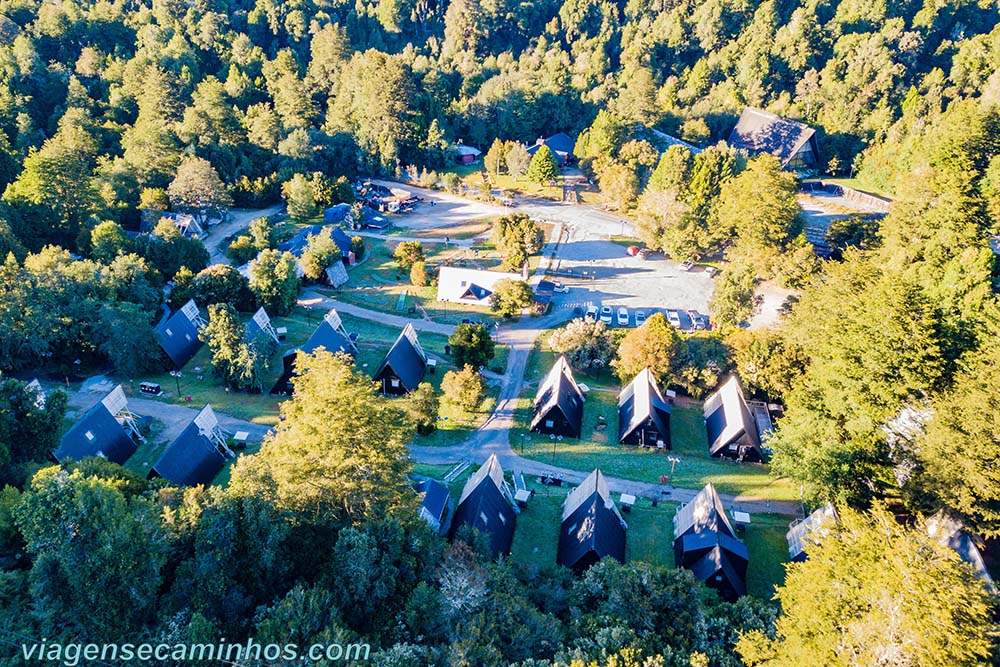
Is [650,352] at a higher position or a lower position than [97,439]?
higher

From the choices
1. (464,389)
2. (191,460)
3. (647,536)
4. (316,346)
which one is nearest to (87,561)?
(191,460)

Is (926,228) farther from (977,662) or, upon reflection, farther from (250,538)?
(250,538)

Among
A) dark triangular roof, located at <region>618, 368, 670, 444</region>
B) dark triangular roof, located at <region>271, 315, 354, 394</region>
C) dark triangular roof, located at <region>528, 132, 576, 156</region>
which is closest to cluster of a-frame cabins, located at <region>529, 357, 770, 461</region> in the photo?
dark triangular roof, located at <region>618, 368, 670, 444</region>

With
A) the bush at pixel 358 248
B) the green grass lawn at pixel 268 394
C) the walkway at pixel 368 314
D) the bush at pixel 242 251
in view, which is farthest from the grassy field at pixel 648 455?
the bush at pixel 242 251

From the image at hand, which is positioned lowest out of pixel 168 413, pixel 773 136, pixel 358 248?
pixel 168 413

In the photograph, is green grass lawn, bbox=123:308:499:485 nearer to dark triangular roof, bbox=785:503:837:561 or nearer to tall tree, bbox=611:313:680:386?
tall tree, bbox=611:313:680:386

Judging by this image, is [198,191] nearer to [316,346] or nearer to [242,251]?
[242,251]

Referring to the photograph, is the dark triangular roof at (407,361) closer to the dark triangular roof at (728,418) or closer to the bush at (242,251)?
the dark triangular roof at (728,418)
